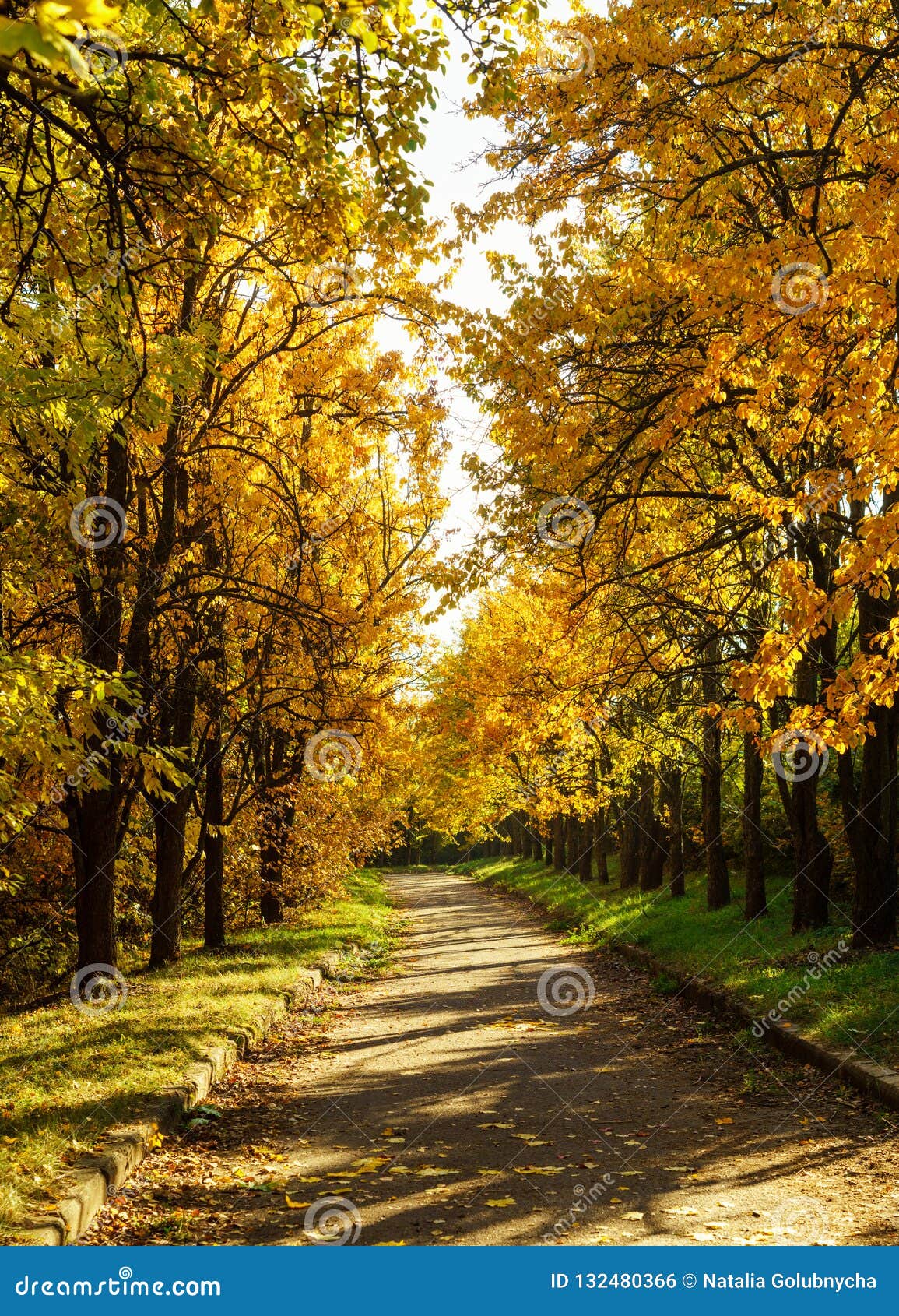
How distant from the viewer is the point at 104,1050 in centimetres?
852

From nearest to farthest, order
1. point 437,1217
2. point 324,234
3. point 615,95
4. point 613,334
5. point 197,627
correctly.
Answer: point 437,1217 < point 324,234 < point 615,95 < point 613,334 < point 197,627

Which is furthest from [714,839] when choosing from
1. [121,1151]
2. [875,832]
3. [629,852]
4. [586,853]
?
[586,853]

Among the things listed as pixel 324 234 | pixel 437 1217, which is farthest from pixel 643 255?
pixel 437 1217

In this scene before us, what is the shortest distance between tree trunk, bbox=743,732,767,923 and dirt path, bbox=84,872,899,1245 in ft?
12.7

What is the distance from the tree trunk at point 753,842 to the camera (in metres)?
14.9

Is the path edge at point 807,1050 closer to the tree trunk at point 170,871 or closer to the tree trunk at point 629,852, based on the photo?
the tree trunk at point 170,871

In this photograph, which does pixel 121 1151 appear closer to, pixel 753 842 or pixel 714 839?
pixel 753 842

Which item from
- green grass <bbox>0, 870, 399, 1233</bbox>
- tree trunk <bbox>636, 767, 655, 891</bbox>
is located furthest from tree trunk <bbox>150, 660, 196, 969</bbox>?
tree trunk <bbox>636, 767, 655, 891</bbox>

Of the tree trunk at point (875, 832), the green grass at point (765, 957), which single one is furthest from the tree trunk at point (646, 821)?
the tree trunk at point (875, 832)

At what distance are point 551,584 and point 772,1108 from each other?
28.4ft

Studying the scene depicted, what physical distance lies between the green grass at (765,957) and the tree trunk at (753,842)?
0.89 feet

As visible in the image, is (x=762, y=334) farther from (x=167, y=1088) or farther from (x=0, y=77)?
(x=167, y=1088)

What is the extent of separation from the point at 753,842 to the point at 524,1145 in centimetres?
926

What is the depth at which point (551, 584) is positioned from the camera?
14961 millimetres
